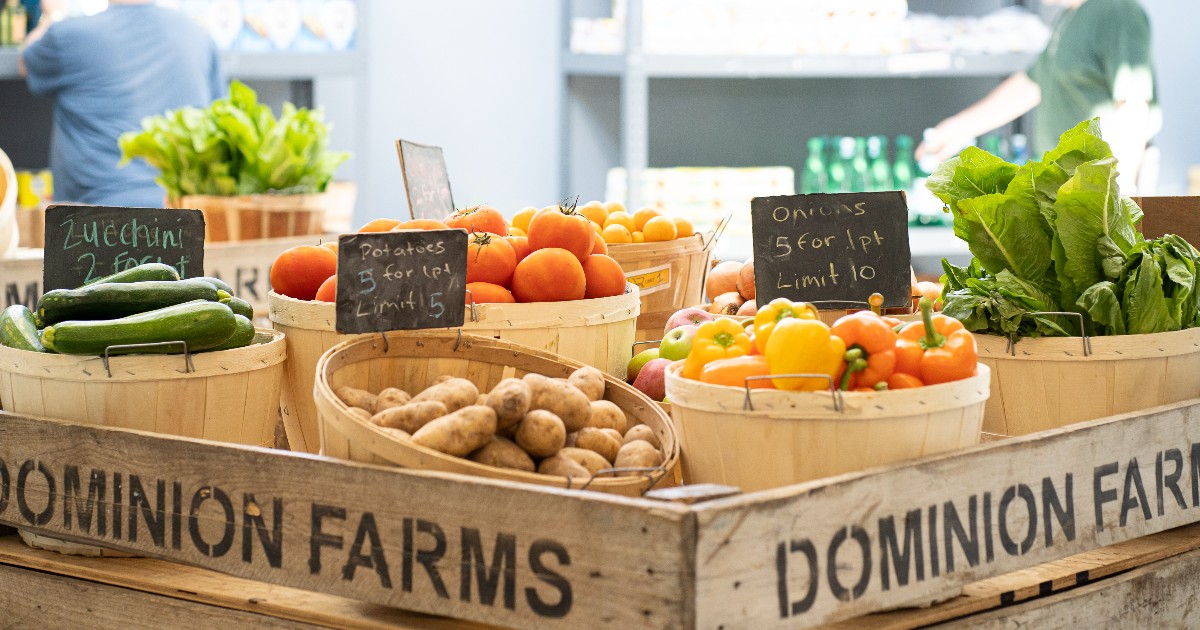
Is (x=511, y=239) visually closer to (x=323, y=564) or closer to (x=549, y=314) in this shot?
(x=549, y=314)

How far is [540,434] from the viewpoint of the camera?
1.62m

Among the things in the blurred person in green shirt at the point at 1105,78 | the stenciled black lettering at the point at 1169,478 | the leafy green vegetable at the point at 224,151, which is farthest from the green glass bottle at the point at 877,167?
the stenciled black lettering at the point at 1169,478

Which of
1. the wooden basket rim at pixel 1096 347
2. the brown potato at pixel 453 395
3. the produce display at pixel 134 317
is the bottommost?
the brown potato at pixel 453 395

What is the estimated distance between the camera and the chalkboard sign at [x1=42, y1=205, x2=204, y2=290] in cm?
222

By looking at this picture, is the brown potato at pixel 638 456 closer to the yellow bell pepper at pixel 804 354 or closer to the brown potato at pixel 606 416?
the brown potato at pixel 606 416

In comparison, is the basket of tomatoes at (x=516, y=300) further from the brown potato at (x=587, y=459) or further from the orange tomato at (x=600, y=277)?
the brown potato at (x=587, y=459)

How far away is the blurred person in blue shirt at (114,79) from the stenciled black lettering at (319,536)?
13.0ft

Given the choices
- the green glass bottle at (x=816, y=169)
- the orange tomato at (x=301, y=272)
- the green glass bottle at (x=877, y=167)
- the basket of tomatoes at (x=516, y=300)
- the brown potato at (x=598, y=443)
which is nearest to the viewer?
the brown potato at (x=598, y=443)

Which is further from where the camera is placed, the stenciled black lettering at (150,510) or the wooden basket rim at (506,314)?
the wooden basket rim at (506,314)

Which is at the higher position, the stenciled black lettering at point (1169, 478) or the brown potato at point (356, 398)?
the brown potato at point (356, 398)

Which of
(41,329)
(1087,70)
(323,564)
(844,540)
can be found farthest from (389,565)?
(1087,70)

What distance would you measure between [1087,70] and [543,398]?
3702 mm

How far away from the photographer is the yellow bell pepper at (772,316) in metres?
1.72

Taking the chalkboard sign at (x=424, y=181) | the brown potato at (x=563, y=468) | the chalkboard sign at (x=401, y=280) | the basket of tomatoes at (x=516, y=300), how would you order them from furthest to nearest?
the chalkboard sign at (x=424, y=181)
the basket of tomatoes at (x=516, y=300)
the chalkboard sign at (x=401, y=280)
the brown potato at (x=563, y=468)
